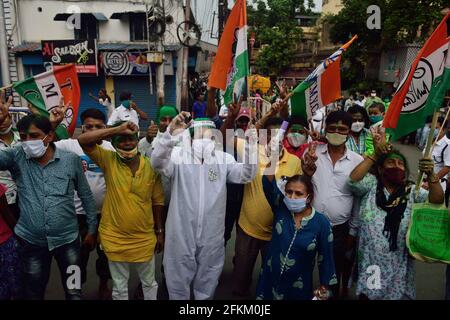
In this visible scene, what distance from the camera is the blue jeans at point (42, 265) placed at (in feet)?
9.53

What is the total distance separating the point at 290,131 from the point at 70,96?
7.26 feet

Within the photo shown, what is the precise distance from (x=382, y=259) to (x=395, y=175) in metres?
0.66

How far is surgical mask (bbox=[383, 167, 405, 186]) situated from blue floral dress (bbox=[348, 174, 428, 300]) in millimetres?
105

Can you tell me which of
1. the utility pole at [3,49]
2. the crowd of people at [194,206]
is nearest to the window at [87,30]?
the utility pole at [3,49]

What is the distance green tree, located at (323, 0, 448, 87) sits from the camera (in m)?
16.3

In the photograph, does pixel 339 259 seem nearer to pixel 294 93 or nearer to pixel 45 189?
pixel 294 93

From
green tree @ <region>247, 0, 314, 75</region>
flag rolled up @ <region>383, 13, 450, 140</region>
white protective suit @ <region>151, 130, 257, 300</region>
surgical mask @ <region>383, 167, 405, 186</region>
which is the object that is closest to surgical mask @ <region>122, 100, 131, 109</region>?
white protective suit @ <region>151, 130, 257, 300</region>

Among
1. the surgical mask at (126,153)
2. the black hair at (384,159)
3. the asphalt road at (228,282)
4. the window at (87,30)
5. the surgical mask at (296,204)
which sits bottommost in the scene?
the asphalt road at (228,282)

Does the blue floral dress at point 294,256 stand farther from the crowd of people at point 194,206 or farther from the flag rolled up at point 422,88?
the flag rolled up at point 422,88

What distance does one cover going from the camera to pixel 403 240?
295cm

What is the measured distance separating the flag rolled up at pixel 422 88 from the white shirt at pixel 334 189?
19.2 inches

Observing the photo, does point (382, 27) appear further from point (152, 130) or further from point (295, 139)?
point (152, 130)

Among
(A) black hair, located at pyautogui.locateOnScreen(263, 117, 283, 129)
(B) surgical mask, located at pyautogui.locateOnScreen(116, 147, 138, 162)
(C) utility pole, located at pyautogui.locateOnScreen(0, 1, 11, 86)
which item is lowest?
(B) surgical mask, located at pyautogui.locateOnScreen(116, 147, 138, 162)

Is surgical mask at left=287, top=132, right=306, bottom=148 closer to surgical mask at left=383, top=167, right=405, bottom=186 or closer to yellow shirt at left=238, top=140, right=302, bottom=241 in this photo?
yellow shirt at left=238, top=140, right=302, bottom=241
